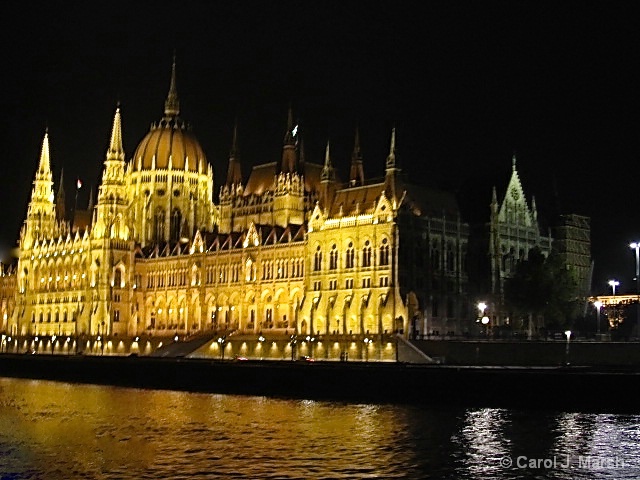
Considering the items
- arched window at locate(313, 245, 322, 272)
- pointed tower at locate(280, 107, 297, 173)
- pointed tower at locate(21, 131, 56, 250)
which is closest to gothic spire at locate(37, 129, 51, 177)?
pointed tower at locate(21, 131, 56, 250)

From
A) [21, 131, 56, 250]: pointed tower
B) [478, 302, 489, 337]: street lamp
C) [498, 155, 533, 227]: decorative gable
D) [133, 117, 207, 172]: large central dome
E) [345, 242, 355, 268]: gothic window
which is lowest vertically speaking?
[478, 302, 489, 337]: street lamp

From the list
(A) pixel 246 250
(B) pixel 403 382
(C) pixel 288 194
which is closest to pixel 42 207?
(C) pixel 288 194

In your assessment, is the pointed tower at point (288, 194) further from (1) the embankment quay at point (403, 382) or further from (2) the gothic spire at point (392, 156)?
(1) the embankment quay at point (403, 382)

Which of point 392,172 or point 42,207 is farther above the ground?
A: point 42,207

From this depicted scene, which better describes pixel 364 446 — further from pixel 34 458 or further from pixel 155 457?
pixel 34 458

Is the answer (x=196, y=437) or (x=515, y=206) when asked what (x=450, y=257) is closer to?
(x=515, y=206)

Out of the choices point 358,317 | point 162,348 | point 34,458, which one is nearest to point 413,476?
point 34,458

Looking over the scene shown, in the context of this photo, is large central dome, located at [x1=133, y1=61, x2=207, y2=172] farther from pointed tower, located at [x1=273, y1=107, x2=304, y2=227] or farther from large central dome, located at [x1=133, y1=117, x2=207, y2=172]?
pointed tower, located at [x1=273, y1=107, x2=304, y2=227]

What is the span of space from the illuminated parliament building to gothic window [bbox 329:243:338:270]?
108 mm

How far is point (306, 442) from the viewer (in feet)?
164

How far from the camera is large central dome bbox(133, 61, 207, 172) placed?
15825 cm

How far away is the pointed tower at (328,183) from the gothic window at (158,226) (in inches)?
1354

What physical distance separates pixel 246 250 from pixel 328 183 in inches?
510

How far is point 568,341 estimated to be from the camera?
3344 inches
